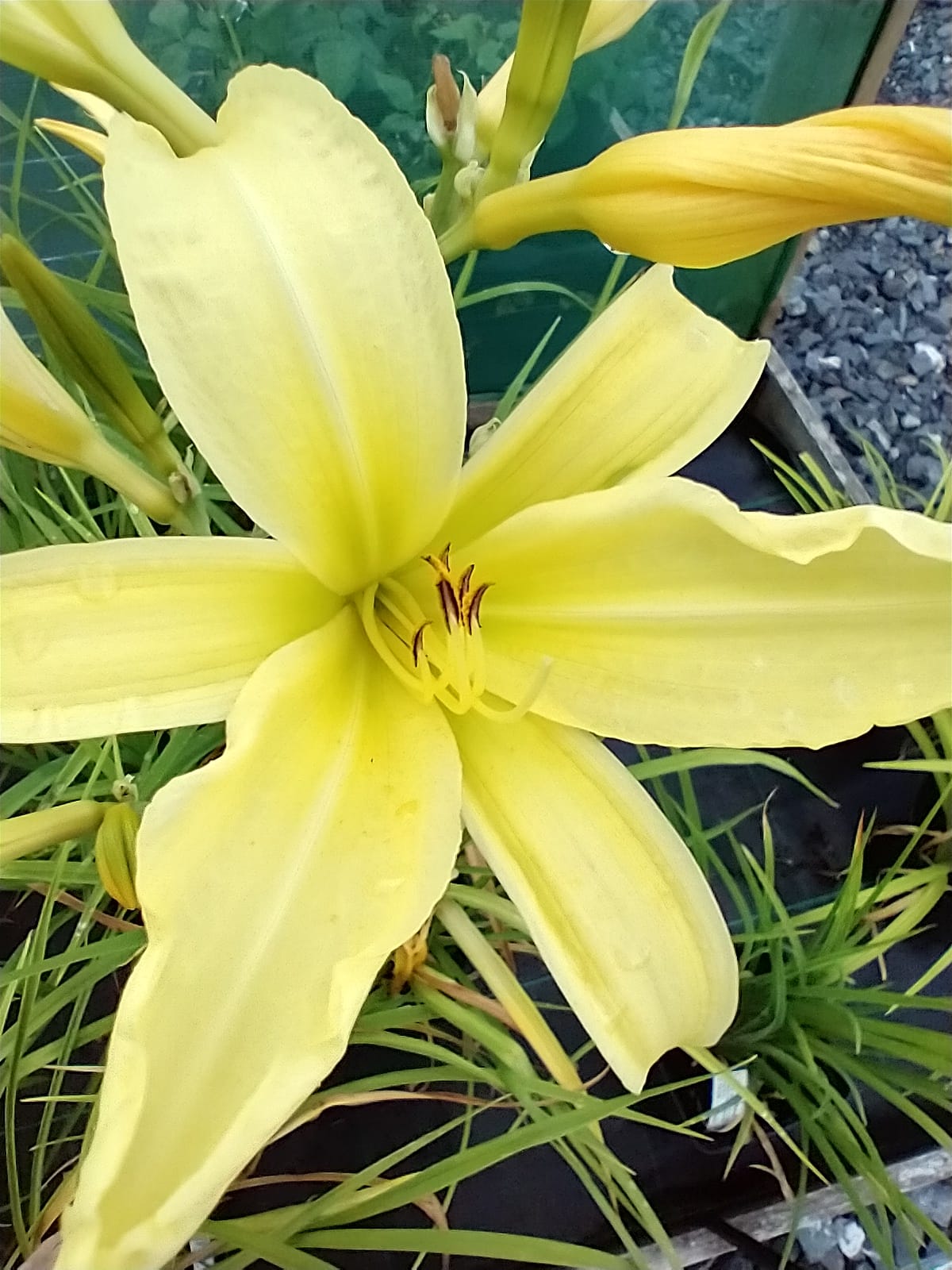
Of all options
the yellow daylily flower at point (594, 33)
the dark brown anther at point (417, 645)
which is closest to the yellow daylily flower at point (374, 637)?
the dark brown anther at point (417, 645)

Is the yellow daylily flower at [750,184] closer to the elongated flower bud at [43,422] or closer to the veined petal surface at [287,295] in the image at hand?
the veined petal surface at [287,295]

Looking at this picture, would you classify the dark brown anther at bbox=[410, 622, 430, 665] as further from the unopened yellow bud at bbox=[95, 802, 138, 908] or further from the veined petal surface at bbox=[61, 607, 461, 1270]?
the unopened yellow bud at bbox=[95, 802, 138, 908]

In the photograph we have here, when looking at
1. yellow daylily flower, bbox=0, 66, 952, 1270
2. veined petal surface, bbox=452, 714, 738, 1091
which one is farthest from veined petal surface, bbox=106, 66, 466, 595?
veined petal surface, bbox=452, 714, 738, 1091

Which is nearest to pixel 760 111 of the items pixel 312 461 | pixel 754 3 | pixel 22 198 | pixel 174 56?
pixel 754 3

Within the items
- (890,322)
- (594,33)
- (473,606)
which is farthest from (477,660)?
→ (890,322)

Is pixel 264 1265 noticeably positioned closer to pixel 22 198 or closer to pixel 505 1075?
pixel 505 1075

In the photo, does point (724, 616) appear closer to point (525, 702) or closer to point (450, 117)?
point (525, 702)
